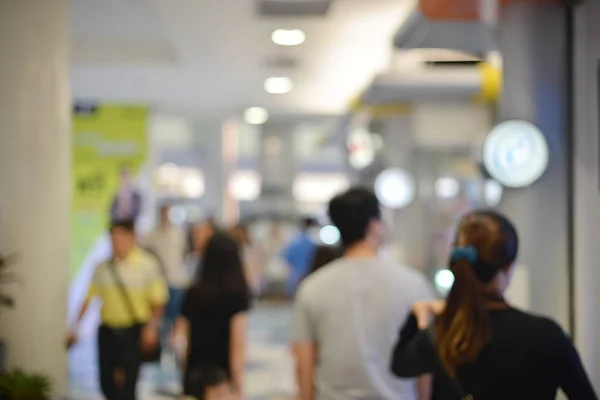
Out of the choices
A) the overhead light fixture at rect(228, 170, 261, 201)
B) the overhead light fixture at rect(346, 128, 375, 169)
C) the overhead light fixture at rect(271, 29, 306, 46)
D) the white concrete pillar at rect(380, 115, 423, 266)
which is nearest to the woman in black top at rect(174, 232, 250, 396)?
the overhead light fixture at rect(271, 29, 306, 46)

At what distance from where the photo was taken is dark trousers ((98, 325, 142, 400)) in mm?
5777

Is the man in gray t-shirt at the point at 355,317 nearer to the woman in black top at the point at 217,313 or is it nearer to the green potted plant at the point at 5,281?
the woman in black top at the point at 217,313

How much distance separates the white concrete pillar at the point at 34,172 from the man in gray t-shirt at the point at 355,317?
9.12 feet

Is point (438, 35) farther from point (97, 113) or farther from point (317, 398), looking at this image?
point (97, 113)

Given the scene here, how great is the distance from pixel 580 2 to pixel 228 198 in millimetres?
13978

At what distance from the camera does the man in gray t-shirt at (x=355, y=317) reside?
10.3ft

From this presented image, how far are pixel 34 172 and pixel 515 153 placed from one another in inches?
113

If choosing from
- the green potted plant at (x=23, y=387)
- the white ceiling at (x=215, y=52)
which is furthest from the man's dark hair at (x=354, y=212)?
the white ceiling at (x=215, y=52)

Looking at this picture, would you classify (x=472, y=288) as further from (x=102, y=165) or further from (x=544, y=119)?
(x=102, y=165)

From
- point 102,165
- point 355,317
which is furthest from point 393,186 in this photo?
point 355,317

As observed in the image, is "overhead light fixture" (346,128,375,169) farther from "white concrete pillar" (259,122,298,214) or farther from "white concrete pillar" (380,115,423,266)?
"white concrete pillar" (259,122,298,214)

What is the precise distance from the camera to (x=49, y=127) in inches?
218

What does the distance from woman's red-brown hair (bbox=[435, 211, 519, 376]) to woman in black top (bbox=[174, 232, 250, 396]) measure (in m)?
2.80

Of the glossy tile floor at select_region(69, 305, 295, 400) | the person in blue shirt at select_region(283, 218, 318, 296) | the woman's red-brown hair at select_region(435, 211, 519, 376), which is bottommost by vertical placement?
the glossy tile floor at select_region(69, 305, 295, 400)
